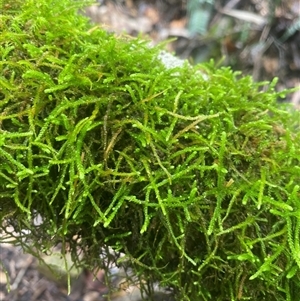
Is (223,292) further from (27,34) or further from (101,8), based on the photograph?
(101,8)

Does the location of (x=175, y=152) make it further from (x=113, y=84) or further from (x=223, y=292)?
(x=223, y=292)

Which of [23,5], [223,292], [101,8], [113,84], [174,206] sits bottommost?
[223,292]

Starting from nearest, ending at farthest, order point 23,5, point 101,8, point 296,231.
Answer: point 296,231 → point 23,5 → point 101,8

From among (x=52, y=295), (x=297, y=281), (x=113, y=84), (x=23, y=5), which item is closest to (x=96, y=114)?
(x=113, y=84)

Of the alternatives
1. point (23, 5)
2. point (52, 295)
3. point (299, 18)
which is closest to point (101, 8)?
point (299, 18)

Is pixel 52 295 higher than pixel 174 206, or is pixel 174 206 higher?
pixel 174 206

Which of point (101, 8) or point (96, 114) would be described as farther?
point (101, 8)

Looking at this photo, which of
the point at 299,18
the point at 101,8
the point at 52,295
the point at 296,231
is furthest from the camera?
the point at 101,8
